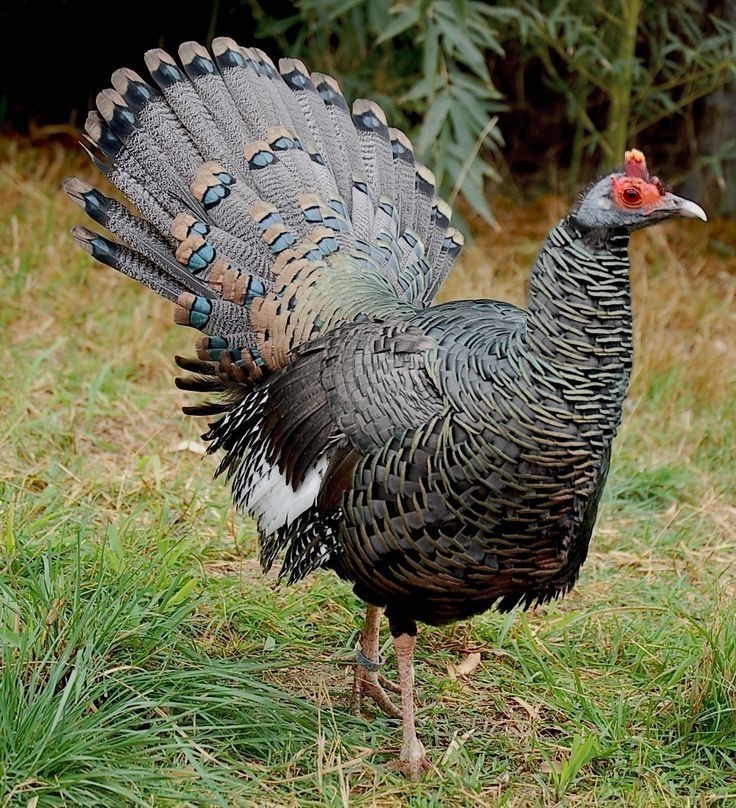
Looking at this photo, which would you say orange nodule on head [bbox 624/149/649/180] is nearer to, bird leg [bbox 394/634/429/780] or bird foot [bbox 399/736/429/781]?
bird leg [bbox 394/634/429/780]

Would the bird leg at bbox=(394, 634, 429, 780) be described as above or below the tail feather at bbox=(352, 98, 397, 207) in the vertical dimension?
below

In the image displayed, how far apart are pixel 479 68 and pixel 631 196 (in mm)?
3450

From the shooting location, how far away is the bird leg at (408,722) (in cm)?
340

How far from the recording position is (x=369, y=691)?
3.75m

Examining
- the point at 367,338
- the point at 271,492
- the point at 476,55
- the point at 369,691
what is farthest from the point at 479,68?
the point at 369,691

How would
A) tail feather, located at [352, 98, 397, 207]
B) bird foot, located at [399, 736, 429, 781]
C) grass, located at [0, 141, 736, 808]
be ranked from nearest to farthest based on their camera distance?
grass, located at [0, 141, 736, 808] < bird foot, located at [399, 736, 429, 781] < tail feather, located at [352, 98, 397, 207]

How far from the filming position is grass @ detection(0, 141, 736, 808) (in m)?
3.18

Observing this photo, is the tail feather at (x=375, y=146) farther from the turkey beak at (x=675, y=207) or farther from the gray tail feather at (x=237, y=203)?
the turkey beak at (x=675, y=207)

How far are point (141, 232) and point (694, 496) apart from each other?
2726 mm

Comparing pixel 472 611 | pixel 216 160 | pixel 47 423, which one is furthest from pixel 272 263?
pixel 47 423

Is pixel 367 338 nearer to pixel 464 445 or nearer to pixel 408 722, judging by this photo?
pixel 464 445

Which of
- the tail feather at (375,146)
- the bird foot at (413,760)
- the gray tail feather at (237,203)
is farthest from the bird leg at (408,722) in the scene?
the tail feather at (375,146)

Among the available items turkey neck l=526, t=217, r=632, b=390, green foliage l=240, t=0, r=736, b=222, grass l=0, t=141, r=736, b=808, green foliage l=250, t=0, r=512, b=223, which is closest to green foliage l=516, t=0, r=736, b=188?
green foliage l=240, t=0, r=736, b=222

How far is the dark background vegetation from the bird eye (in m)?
3.17
